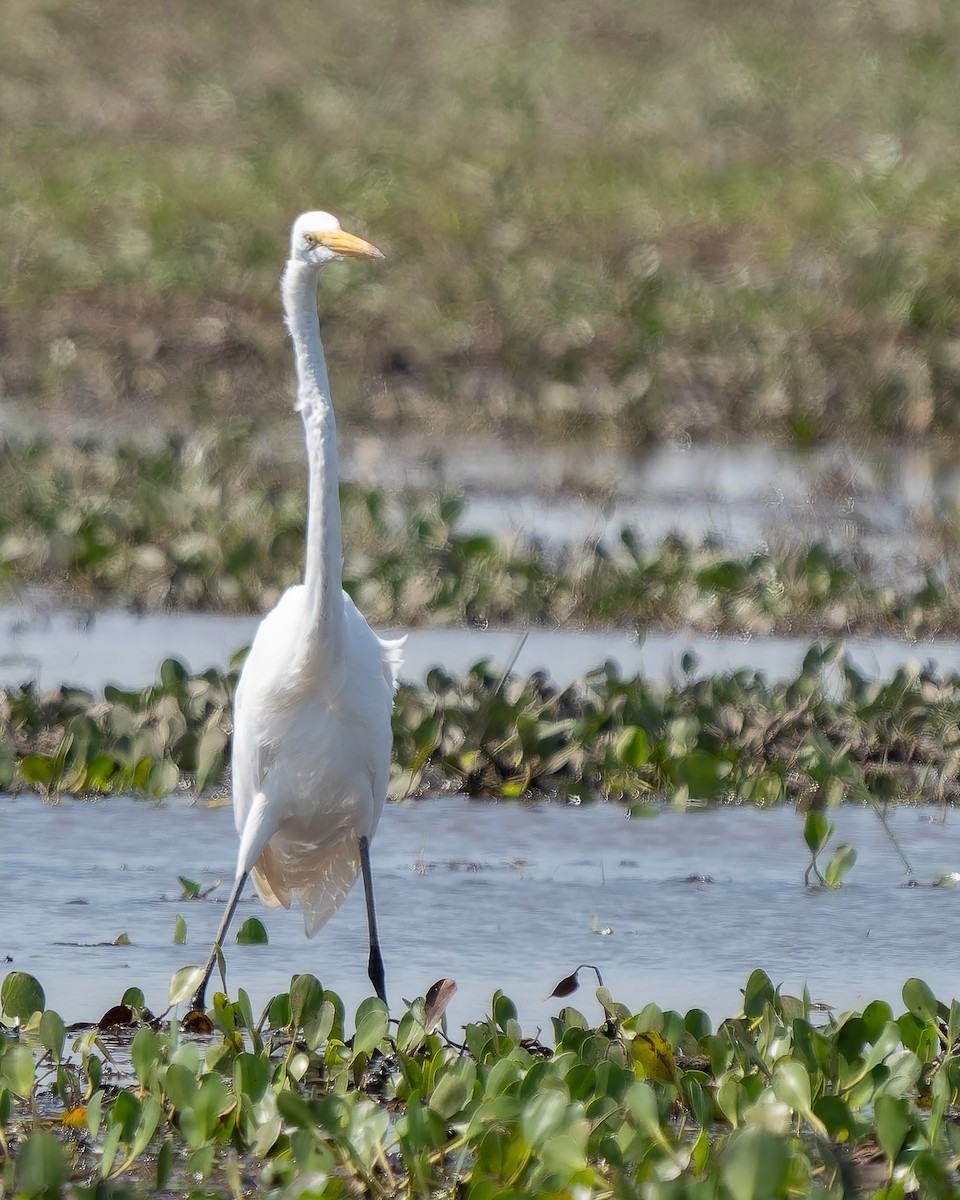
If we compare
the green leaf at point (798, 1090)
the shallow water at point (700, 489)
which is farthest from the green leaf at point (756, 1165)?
the shallow water at point (700, 489)

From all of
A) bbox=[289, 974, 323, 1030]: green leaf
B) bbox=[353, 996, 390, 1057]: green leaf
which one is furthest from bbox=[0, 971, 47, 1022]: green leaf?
bbox=[353, 996, 390, 1057]: green leaf

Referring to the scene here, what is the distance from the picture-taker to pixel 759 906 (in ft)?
17.8

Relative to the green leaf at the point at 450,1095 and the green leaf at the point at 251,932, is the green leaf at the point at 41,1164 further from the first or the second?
the green leaf at the point at 251,932

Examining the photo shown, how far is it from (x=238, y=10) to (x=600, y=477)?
1776 centimetres

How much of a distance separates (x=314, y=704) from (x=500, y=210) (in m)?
13.4

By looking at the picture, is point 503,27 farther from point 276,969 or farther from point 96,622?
point 276,969

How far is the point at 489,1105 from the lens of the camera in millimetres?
3365

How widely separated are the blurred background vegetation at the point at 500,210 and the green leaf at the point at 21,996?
29.0ft

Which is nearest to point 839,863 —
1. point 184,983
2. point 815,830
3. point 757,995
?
point 815,830

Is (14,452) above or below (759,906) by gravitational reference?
above

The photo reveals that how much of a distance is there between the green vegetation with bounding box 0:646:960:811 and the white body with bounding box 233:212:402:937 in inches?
42.2

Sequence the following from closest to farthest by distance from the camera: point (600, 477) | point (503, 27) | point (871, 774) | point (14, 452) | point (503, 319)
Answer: point (871, 774) < point (14, 452) < point (600, 477) < point (503, 319) < point (503, 27)

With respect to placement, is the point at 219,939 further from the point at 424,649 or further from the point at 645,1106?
the point at 424,649

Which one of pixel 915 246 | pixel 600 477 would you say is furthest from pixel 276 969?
pixel 915 246
